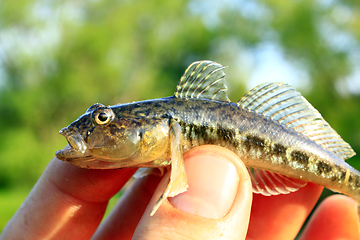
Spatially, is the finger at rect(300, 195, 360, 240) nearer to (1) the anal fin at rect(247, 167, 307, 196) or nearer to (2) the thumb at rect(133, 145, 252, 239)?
(1) the anal fin at rect(247, 167, 307, 196)

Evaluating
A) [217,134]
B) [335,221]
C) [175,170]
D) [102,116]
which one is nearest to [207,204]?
Result: [175,170]

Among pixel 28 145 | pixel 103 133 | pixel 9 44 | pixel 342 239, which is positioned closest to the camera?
pixel 103 133

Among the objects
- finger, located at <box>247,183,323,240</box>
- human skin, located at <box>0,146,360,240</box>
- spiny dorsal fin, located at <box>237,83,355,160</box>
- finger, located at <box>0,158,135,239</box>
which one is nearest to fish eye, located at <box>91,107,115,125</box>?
human skin, located at <box>0,146,360,240</box>

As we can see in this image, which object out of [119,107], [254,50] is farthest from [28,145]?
[254,50]

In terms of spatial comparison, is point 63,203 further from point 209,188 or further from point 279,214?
point 279,214

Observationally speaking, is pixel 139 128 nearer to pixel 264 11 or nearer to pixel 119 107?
pixel 119 107

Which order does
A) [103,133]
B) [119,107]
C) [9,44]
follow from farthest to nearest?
[9,44] < [119,107] < [103,133]
